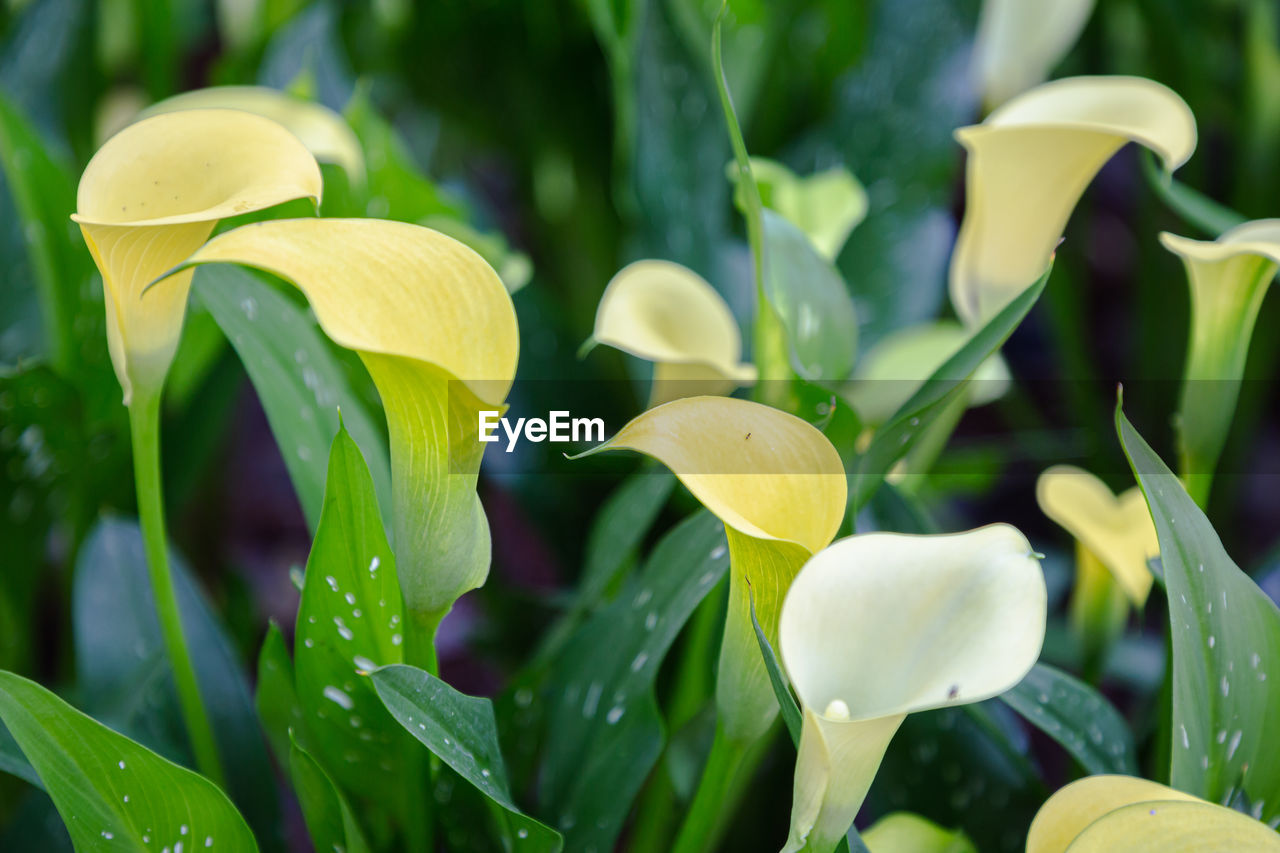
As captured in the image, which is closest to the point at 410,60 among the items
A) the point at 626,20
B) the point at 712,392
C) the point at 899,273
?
the point at 626,20


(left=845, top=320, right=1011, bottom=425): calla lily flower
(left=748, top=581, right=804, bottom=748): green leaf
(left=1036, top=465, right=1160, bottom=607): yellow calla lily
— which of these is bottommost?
(left=1036, top=465, right=1160, bottom=607): yellow calla lily

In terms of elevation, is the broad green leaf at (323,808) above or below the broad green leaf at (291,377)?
below

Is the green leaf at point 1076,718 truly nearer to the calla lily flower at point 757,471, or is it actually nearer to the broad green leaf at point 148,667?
the calla lily flower at point 757,471

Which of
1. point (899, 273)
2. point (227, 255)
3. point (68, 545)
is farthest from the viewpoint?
point (899, 273)

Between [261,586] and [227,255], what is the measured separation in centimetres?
72

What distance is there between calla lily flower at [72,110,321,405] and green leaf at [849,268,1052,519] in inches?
8.3

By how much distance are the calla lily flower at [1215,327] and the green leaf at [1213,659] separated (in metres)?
0.08

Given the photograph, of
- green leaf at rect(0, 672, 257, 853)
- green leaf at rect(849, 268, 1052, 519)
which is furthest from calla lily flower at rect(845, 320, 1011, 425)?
green leaf at rect(0, 672, 257, 853)

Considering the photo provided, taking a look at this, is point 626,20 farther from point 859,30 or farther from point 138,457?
point 138,457

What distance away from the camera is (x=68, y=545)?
620mm

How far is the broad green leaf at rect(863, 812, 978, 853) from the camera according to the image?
34 centimetres

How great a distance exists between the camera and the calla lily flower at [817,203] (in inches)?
21.8
